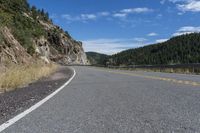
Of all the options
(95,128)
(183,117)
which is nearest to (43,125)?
(95,128)

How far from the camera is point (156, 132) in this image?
224 inches

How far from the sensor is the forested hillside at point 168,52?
148m

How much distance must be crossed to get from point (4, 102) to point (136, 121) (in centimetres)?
470

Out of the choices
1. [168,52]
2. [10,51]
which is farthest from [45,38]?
[168,52]

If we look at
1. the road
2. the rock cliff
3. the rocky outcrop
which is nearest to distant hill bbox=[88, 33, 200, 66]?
the rocky outcrop

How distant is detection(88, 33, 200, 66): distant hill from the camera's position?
487 ft

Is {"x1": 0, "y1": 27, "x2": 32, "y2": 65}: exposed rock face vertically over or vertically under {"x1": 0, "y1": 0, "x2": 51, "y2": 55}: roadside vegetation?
under

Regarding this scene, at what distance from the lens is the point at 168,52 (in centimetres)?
16338

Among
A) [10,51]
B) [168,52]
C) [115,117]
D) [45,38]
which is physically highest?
[45,38]

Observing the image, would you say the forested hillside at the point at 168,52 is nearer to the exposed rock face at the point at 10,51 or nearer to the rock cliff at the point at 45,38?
the rock cliff at the point at 45,38

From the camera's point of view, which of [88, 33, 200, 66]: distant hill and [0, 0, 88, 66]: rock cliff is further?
[88, 33, 200, 66]: distant hill

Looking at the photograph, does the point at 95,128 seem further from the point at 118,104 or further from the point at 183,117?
the point at 118,104

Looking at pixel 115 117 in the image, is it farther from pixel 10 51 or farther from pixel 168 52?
pixel 168 52

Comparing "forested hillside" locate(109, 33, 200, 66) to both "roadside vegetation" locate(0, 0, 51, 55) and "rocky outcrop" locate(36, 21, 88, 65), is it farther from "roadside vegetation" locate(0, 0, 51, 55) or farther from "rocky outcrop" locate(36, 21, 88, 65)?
"roadside vegetation" locate(0, 0, 51, 55)
